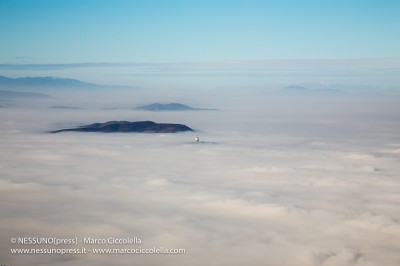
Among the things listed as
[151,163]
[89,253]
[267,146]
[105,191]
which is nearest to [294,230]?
[89,253]

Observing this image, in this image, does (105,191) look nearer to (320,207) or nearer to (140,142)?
(320,207)

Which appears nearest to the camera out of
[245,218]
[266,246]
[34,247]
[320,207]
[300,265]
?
[300,265]

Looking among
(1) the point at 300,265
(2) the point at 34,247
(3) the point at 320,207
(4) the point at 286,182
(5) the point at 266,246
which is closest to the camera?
(1) the point at 300,265

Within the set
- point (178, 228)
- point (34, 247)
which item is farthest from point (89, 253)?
point (178, 228)

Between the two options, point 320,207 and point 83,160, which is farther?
point 83,160

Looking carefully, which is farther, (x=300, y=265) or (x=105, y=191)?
(x=105, y=191)

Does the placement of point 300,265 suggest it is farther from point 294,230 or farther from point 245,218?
point 245,218

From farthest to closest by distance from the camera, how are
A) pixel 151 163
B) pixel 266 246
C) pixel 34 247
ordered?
pixel 151 163 < pixel 266 246 < pixel 34 247

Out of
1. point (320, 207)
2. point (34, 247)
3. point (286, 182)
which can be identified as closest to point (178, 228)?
point (34, 247)

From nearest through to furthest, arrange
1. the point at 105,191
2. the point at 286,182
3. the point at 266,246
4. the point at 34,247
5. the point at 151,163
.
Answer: the point at 34,247 → the point at 266,246 → the point at 105,191 → the point at 286,182 → the point at 151,163
